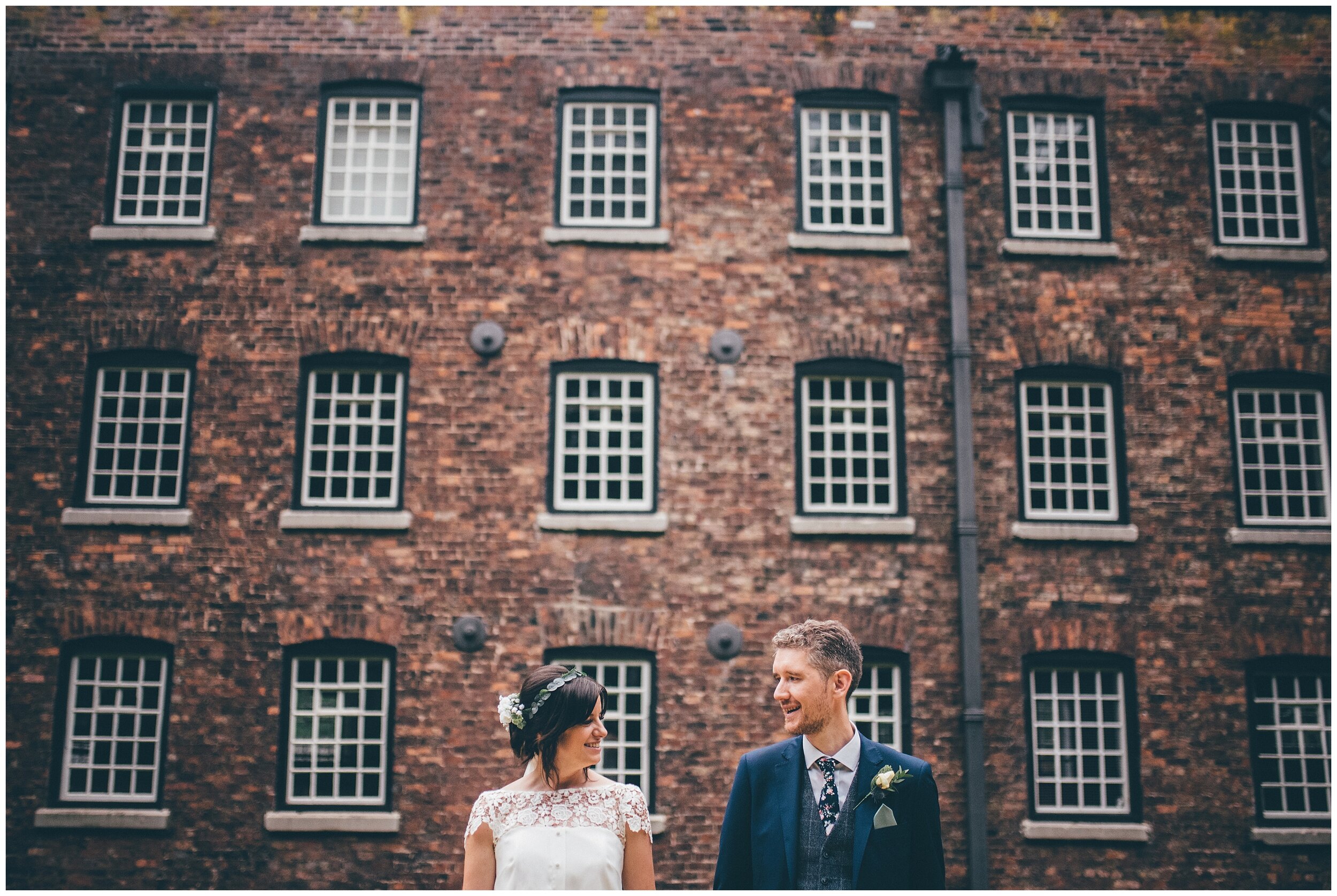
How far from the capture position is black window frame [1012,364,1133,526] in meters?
11.2

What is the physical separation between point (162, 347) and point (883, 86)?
8654 mm

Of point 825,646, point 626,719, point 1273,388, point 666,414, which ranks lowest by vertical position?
point 626,719

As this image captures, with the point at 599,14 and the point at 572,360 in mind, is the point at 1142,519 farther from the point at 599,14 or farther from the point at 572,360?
the point at 599,14

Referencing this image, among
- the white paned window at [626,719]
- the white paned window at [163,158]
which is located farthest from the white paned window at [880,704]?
the white paned window at [163,158]

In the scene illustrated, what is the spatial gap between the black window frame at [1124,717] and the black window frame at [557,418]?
14.3 feet

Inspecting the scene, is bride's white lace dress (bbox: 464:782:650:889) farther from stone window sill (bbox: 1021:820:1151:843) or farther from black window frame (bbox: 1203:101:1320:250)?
black window frame (bbox: 1203:101:1320:250)

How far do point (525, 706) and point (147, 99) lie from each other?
1061 cm

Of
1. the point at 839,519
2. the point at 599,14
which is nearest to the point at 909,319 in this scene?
the point at 839,519

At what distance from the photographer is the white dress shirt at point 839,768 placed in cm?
413

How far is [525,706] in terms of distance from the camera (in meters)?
4.41

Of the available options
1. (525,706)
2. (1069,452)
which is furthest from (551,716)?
(1069,452)

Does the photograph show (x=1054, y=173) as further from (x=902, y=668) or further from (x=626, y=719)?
(x=626, y=719)

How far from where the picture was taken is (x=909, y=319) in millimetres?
11438

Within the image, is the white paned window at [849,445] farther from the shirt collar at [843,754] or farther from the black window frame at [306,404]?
the shirt collar at [843,754]
